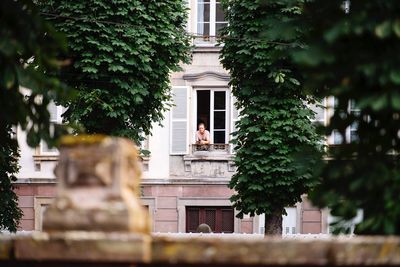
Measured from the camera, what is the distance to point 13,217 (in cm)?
2964

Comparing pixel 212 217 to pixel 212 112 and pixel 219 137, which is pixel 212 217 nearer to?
pixel 219 137

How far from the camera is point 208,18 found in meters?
39.1

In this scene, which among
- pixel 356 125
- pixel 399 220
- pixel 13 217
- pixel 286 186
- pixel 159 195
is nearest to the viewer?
pixel 399 220

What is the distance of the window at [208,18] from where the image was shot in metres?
39.0

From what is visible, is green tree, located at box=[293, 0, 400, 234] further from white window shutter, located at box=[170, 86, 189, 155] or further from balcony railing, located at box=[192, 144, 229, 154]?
white window shutter, located at box=[170, 86, 189, 155]

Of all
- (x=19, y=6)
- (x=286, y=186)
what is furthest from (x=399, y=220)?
(x=286, y=186)

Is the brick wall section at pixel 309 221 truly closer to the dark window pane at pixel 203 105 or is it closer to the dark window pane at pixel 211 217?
the dark window pane at pixel 211 217

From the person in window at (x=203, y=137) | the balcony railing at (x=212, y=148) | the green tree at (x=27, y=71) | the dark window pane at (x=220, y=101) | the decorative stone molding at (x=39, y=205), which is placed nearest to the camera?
the green tree at (x=27, y=71)

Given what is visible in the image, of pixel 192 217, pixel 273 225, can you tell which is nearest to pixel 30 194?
pixel 192 217

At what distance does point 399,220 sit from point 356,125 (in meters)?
1.22

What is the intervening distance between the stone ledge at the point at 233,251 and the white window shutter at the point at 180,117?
30.4 meters

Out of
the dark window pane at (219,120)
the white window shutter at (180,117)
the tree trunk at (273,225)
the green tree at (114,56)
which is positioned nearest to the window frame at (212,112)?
the dark window pane at (219,120)

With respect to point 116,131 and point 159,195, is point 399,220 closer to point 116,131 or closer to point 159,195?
point 116,131

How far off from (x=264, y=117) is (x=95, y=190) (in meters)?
20.0
